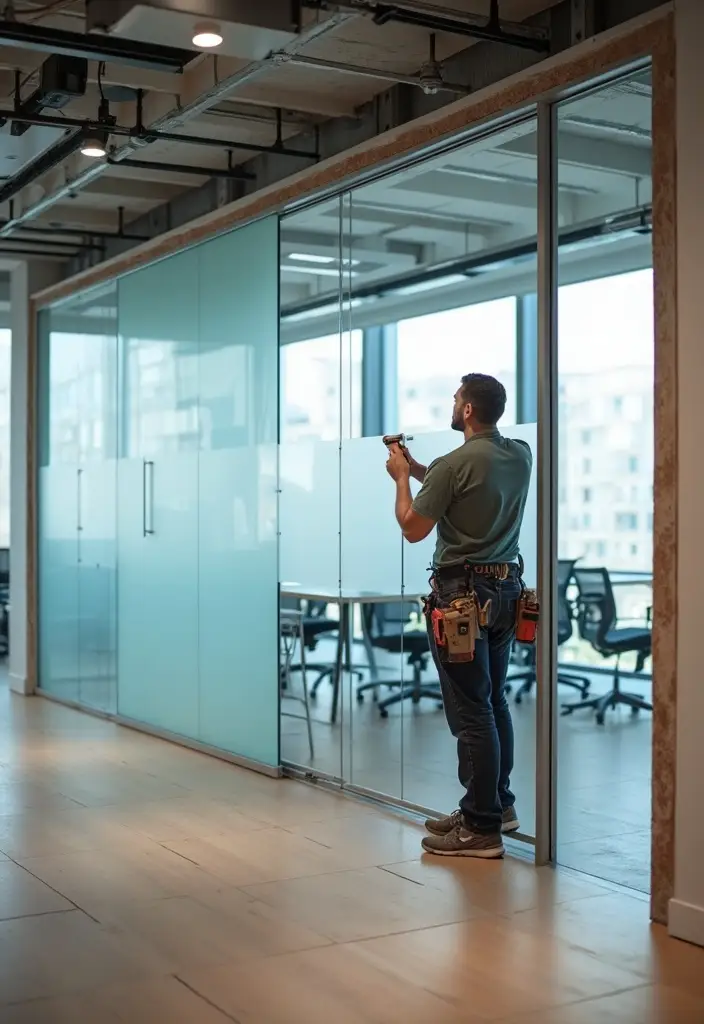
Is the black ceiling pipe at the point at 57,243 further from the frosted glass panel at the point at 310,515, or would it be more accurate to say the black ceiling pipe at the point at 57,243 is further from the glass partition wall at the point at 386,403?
the frosted glass panel at the point at 310,515

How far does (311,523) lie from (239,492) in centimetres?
64

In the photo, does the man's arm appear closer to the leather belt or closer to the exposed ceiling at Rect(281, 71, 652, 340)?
the leather belt

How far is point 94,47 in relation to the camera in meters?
4.38

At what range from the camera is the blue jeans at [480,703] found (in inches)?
184

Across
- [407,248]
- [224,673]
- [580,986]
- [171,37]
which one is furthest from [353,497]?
[407,248]

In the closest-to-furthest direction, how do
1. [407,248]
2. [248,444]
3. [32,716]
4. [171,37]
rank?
[171,37], [248,444], [32,716], [407,248]

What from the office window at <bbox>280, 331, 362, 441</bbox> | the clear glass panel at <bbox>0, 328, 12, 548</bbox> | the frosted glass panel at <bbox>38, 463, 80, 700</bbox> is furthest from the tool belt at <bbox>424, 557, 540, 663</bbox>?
the clear glass panel at <bbox>0, 328, 12, 548</bbox>

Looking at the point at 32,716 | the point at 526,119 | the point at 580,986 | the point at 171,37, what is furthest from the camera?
the point at 32,716

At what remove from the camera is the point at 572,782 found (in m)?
6.20

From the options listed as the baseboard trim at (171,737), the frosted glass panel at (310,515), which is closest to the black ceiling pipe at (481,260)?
the frosted glass panel at (310,515)

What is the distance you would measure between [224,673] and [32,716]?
2002 mm

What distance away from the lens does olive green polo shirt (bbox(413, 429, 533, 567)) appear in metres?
4.67

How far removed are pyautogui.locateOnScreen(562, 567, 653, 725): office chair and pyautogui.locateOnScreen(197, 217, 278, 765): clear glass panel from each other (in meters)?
2.55

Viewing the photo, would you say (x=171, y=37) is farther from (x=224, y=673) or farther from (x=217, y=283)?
(x=224, y=673)
